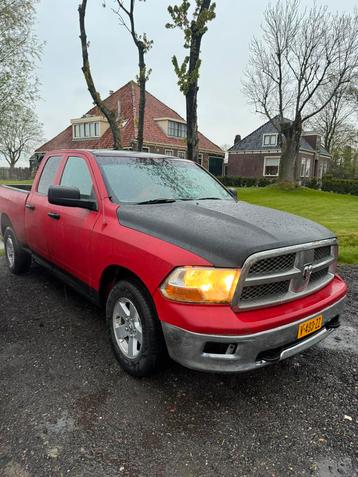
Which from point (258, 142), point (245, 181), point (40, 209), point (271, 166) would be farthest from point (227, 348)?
point (258, 142)

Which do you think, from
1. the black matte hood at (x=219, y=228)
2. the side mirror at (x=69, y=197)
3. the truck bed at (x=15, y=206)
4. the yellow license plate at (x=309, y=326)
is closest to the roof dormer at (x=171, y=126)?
the truck bed at (x=15, y=206)

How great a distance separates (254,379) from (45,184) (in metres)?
3.41

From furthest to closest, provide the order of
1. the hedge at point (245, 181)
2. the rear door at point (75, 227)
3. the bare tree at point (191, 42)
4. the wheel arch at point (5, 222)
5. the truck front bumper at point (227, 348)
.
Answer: the hedge at point (245, 181) < the bare tree at point (191, 42) < the wheel arch at point (5, 222) < the rear door at point (75, 227) < the truck front bumper at point (227, 348)

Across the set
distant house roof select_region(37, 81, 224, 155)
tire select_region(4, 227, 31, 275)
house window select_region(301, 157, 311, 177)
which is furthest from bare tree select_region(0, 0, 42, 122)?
house window select_region(301, 157, 311, 177)

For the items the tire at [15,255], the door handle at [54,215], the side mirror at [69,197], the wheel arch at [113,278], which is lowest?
the tire at [15,255]

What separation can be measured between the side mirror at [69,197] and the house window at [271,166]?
36278 millimetres

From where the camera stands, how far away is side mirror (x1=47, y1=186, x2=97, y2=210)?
3188 mm

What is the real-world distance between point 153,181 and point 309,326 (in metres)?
2.00

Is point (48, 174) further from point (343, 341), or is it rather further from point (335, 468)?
point (335, 468)

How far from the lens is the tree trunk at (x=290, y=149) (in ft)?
82.0

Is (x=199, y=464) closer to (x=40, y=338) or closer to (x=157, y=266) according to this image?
(x=157, y=266)

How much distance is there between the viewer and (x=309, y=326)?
103 inches

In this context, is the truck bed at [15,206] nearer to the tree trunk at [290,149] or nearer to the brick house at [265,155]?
the tree trunk at [290,149]

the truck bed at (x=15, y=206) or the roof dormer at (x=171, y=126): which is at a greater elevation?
the roof dormer at (x=171, y=126)
